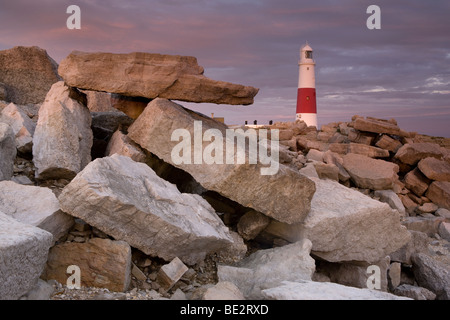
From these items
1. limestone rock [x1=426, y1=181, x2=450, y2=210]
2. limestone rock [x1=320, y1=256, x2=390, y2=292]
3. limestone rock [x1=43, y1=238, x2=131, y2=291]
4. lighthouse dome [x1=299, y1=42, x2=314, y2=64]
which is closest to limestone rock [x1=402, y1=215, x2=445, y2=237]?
limestone rock [x1=426, y1=181, x2=450, y2=210]

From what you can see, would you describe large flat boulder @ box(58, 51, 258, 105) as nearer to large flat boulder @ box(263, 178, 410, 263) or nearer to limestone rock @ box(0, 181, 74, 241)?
limestone rock @ box(0, 181, 74, 241)

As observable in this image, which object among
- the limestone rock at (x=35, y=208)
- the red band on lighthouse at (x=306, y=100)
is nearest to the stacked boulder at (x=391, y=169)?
the limestone rock at (x=35, y=208)

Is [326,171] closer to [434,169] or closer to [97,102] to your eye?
[434,169]

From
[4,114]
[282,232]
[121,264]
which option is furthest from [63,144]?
[282,232]

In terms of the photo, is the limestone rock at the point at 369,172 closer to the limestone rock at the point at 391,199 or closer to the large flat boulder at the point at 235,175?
the limestone rock at the point at 391,199

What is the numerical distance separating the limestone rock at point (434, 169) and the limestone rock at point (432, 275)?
535 centimetres

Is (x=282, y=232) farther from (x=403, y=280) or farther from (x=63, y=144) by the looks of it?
(x=63, y=144)

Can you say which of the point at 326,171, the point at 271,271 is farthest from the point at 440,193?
the point at 271,271

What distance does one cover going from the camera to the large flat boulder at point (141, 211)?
4.19m

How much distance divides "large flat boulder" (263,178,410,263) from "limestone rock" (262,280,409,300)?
174 cm

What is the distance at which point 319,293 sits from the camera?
3.85 m

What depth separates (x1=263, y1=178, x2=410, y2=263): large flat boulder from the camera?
5840 millimetres

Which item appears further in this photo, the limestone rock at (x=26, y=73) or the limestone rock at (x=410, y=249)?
the limestone rock at (x=26, y=73)

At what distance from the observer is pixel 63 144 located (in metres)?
6.36
